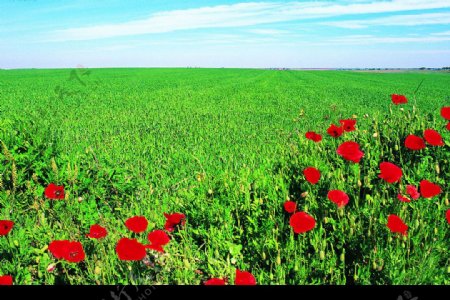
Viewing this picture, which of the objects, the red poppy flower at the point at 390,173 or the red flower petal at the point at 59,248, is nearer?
the red flower petal at the point at 59,248

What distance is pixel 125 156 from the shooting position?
550 cm

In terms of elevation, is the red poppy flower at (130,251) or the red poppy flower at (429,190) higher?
the red poppy flower at (429,190)

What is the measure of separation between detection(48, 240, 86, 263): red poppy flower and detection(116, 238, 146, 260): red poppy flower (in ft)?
0.89

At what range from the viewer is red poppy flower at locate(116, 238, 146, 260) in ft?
5.32

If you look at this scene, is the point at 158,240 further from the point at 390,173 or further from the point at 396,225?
the point at 390,173

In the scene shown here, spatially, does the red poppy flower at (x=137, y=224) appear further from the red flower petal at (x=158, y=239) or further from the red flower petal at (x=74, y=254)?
the red flower petal at (x=74, y=254)

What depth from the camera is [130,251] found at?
5.36 ft

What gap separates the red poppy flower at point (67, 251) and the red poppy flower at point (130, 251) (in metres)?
0.27

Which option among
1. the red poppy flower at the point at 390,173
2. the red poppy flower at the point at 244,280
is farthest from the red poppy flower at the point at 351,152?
the red poppy flower at the point at 244,280

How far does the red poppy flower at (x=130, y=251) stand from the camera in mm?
1620

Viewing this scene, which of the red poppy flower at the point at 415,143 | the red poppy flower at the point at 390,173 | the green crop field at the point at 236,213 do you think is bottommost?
the green crop field at the point at 236,213

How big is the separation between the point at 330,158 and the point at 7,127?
334 centimetres

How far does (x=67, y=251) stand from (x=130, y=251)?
393 mm
